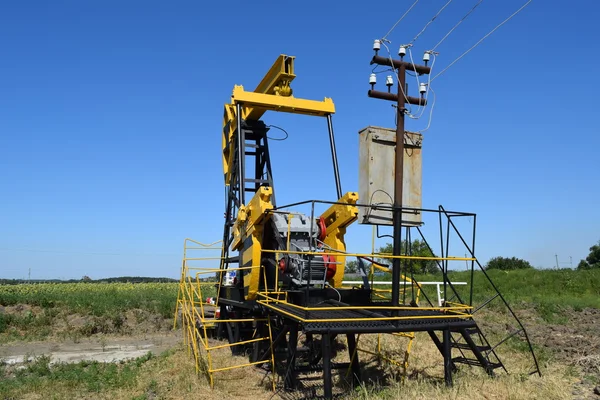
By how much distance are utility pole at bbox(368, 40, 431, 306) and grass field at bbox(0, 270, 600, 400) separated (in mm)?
1574

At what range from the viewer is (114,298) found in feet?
65.5

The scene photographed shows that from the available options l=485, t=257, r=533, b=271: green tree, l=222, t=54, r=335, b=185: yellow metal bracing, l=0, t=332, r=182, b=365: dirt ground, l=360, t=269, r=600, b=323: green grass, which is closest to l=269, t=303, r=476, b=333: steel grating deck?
l=222, t=54, r=335, b=185: yellow metal bracing

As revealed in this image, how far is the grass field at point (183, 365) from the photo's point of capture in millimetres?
6906

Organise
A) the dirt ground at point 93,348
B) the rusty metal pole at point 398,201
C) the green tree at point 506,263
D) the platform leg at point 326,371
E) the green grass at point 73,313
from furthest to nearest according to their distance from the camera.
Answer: the green tree at point 506,263 → the green grass at point 73,313 → the dirt ground at point 93,348 → the rusty metal pole at point 398,201 → the platform leg at point 326,371

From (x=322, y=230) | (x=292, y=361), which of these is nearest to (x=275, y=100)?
(x=322, y=230)

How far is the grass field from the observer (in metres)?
6.91

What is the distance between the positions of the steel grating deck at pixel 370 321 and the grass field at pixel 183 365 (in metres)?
0.72

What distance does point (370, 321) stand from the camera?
6996mm

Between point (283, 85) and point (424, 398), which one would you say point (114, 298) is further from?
point (424, 398)

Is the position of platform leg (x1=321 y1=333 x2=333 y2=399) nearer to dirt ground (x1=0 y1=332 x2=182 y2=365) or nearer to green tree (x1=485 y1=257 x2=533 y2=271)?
dirt ground (x1=0 y1=332 x2=182 y2=365)

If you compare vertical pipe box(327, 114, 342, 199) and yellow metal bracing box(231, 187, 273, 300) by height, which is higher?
vertical pipe box(327, 114, 342, 199)

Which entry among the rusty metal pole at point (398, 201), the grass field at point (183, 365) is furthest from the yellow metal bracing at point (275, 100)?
the grass field at point (183, 365)

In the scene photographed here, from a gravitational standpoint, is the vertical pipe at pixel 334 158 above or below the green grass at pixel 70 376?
above

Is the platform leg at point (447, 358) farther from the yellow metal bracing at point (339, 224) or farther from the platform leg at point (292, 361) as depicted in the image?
the yellow metal bracing at point (339, 224)
